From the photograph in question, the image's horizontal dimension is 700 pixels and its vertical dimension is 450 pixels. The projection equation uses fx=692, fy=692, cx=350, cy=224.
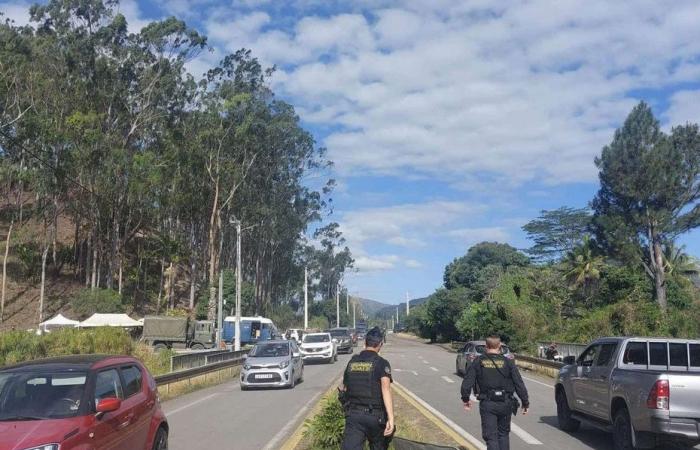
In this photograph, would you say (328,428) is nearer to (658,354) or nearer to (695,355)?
(658,354)

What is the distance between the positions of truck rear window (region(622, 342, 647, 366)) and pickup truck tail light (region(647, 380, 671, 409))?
1904mm

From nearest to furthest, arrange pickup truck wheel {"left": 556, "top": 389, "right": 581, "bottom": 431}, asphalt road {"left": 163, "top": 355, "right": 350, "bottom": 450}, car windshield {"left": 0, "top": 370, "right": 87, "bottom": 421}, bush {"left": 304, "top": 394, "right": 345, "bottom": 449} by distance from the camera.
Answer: car windshield {"left": 0, "top": 370, "right": 87, "bottom": 421}, bush {"left": 304, "top": 394, "right": 345, "bottom": 449}, asphalt road {"left": 163, "top": 355, "right": 350, "bottom": 450}, pickup truck wheel {"left": 556, "top": 389, "right": 581, "bottom": 431}

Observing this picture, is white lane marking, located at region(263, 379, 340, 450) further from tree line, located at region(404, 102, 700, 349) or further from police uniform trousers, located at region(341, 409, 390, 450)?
tree line, located at region(404, 102, 700, 349)

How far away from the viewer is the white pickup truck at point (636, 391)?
941 cm

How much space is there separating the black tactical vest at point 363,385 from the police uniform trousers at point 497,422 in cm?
222

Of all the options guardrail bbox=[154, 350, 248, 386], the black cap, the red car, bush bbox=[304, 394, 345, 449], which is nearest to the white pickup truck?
bush bbox=[304, 394, 345, 449]

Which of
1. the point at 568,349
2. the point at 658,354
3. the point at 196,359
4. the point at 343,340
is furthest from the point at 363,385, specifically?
the point at 343,340

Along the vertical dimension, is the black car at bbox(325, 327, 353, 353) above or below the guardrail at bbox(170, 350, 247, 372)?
below

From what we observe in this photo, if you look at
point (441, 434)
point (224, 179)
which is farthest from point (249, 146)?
point (441, 434)

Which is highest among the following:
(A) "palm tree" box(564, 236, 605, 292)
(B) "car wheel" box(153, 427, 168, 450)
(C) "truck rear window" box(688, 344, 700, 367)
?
(A) "palm tree" box(564, 236, 605, 292)

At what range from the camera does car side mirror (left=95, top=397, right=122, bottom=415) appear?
6.98 meters

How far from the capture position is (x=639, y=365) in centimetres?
A: 1138

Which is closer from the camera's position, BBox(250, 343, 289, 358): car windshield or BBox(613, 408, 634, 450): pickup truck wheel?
BBox(613, 408, 634, 450): pickup truck wheel

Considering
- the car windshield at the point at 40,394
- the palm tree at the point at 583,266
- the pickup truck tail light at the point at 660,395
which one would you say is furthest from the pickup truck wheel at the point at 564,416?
the palm tree at the point at 583,266
